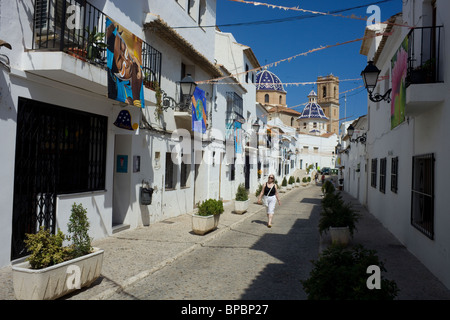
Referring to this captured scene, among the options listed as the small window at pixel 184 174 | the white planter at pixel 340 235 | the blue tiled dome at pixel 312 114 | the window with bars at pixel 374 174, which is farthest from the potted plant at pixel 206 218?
the blue tiled dome at pixel 312 114

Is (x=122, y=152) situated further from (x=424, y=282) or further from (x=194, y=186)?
(x=424, y=282)

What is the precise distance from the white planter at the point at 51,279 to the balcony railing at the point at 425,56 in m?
6.49

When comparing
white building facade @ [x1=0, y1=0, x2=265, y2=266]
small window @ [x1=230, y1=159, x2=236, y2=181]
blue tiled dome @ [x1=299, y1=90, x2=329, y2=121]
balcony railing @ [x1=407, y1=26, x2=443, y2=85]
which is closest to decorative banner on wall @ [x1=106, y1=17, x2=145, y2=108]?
white building facade @ [x1=0, y1=0, x2=265, y2=266]

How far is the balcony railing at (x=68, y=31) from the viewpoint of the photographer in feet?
21.4

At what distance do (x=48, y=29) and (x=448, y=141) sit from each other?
703 cm

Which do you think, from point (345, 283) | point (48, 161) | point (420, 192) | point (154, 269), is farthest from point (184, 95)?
point (345, 283)

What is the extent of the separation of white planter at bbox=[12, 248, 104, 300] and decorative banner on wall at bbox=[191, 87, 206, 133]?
8.16 metres

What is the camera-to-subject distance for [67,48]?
273 inches

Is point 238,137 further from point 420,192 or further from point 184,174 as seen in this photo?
point 420,192

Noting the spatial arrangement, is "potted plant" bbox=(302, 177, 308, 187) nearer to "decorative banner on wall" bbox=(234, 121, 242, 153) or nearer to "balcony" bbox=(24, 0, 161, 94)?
"decorative banner on wall" bbox=(234, 121, 242, 153)

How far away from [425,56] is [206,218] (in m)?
6.27

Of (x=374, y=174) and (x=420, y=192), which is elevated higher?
(x=374, y=174)

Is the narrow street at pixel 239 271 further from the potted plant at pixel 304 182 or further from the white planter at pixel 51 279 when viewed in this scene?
the potted plant at pixel 304 182

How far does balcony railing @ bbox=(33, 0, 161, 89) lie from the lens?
6.51 metres
